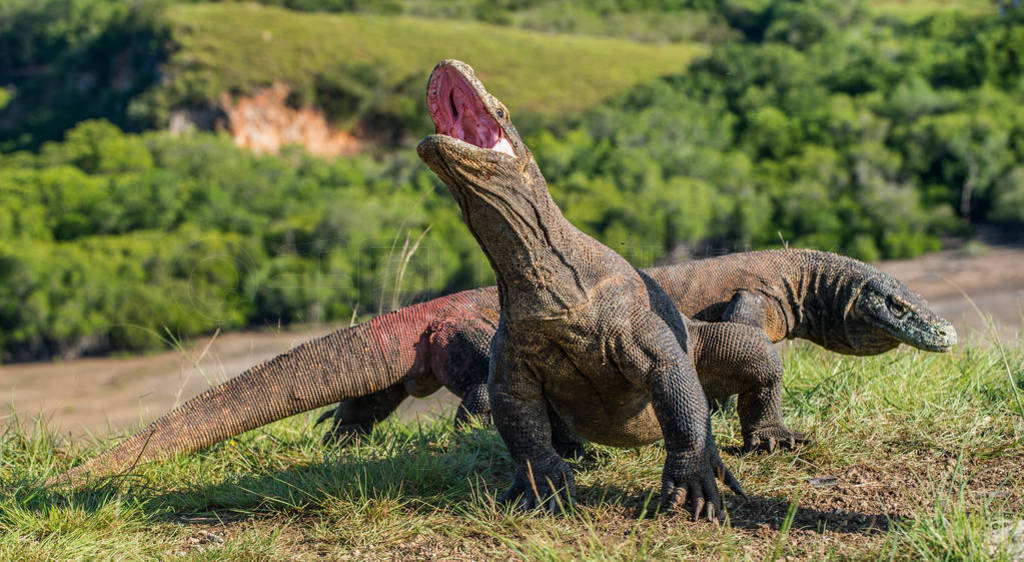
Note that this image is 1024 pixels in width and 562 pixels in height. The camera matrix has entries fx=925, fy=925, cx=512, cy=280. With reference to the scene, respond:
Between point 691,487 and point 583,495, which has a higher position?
point 691,487

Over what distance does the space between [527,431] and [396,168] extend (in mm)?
38567

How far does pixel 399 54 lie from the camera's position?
60.2m

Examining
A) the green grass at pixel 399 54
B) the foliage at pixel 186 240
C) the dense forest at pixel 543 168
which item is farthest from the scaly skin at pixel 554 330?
the green grass at pixel 399 54

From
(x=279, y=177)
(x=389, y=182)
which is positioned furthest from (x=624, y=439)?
(x=279, y=177)

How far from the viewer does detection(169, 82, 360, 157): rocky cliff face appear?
5081 centimetres

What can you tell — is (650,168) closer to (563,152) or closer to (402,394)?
(563,152)

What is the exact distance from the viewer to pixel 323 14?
236 ft

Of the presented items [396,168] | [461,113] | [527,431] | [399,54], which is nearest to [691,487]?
[527,431]

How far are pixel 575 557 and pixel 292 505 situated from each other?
1127 millimetres

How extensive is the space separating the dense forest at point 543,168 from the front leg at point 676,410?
1534 cm

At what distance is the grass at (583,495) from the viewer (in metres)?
2.68

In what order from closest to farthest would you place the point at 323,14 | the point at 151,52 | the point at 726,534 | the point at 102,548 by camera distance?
the point at 726,534 → the point at 102,548 → the point at 151,52 → the point at 323,14

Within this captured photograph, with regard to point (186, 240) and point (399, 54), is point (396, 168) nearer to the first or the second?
point (186, 240)

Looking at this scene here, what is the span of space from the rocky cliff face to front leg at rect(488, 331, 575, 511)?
4878cm
